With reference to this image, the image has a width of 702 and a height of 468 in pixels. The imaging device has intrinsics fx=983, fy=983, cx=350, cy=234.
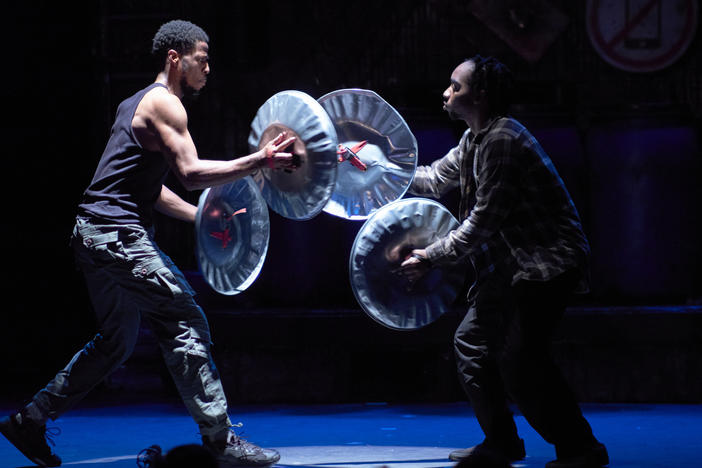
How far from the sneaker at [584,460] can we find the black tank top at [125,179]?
68.6 inches

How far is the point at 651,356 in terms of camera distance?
5211 millimetres

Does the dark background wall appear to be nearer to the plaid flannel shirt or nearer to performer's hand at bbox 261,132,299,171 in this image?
the plaid flannel shirt

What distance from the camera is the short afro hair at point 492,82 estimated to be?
12.1ft

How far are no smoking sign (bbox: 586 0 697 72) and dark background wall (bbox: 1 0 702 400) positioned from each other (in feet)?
0.19

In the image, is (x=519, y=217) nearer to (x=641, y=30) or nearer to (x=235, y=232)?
(x=235, y=232)

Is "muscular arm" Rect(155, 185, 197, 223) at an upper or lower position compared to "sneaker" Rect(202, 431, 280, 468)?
upper

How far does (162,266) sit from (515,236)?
1286 mm

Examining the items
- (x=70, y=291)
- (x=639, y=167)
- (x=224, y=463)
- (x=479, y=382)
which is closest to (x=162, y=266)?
(x=224, y=463)

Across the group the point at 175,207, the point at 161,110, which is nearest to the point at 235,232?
the point at 175,207

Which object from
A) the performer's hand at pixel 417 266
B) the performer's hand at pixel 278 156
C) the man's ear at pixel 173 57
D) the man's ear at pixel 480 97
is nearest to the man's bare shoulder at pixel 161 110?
the man's ear at pixel 173 57

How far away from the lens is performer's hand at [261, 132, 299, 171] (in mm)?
3500

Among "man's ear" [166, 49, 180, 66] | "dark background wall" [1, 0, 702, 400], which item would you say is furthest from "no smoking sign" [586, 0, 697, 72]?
"man's ear" [166, 49, 180, 66]

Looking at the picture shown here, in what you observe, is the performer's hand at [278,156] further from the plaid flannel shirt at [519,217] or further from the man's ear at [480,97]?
the man's ear at [480,97]

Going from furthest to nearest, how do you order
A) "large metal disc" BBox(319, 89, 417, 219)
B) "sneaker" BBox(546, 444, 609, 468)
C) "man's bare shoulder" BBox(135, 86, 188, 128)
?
"large metal disc" BBox(319, 89, 417, 219), "man's bare shoulder" BBox(135, 86, 188, 128), "sneaker" BBox(546, 444, 609, 468)
